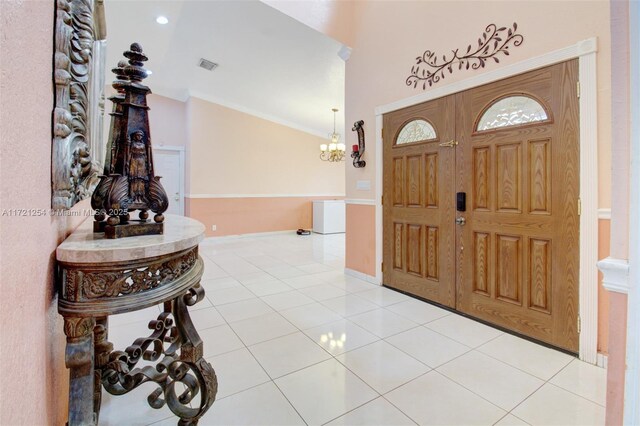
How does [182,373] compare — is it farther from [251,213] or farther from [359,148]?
[251,213]

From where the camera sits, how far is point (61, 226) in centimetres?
100

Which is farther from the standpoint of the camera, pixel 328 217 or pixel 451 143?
pixel 328 217

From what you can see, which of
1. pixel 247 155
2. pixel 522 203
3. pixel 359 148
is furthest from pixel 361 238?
pixel 247 155

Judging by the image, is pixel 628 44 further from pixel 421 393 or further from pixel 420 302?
pixel 420 302

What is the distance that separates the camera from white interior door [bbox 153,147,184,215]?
6.43 metres

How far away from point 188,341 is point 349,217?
2.74 m

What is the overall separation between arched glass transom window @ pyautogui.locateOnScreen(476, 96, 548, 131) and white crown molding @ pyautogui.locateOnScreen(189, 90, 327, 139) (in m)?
5.46

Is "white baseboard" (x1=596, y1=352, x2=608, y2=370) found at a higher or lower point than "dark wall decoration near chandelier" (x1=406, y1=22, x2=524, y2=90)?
lower

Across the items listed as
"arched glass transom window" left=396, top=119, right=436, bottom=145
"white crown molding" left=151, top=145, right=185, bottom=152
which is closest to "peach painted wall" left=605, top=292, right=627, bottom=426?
"arched glass transom window" left=396, top=119, right=436, bottom=145

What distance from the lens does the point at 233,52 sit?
14.6ft

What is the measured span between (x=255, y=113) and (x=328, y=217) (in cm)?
302

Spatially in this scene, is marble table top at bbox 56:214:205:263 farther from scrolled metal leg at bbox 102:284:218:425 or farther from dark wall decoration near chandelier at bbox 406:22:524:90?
dark wall decoration near chandelier at bbox 406:22:524:90

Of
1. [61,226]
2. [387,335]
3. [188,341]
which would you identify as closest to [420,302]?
[387,335]

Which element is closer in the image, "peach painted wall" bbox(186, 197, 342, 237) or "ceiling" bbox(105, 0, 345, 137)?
"ceiling" bbox(105, 0, 345, 137)
